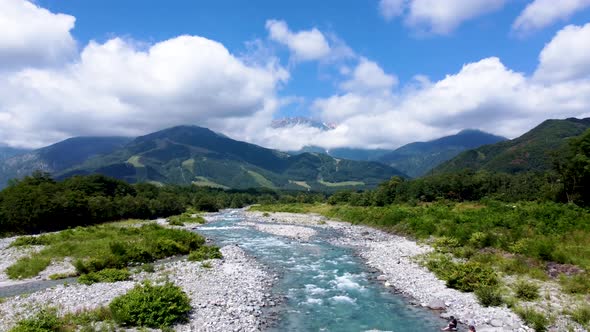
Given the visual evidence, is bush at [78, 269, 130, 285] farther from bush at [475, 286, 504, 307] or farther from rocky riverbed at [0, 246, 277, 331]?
bush at [475, 286, 504, 307]

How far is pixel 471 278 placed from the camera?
23.3 m

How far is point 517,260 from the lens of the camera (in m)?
27.2

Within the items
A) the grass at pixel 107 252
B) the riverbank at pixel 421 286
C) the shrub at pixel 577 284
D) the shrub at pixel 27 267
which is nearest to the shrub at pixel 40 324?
the grass at pixel 107 252

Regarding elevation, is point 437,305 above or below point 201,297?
below

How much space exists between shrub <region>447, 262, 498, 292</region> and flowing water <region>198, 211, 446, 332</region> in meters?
3.92

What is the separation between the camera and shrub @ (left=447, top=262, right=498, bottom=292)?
74.8ft

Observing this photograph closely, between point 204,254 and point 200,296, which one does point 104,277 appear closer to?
point 200,296

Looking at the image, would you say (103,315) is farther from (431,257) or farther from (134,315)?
(431,257)

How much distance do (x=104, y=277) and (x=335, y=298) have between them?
1683 cm

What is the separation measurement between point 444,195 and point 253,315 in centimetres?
11010

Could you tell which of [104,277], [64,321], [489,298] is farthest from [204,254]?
[489,298]

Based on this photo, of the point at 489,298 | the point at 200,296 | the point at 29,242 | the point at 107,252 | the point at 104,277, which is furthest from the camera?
the point at 29,242

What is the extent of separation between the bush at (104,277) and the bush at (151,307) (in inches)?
334

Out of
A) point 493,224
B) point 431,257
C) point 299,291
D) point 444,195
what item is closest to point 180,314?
point 299,291
